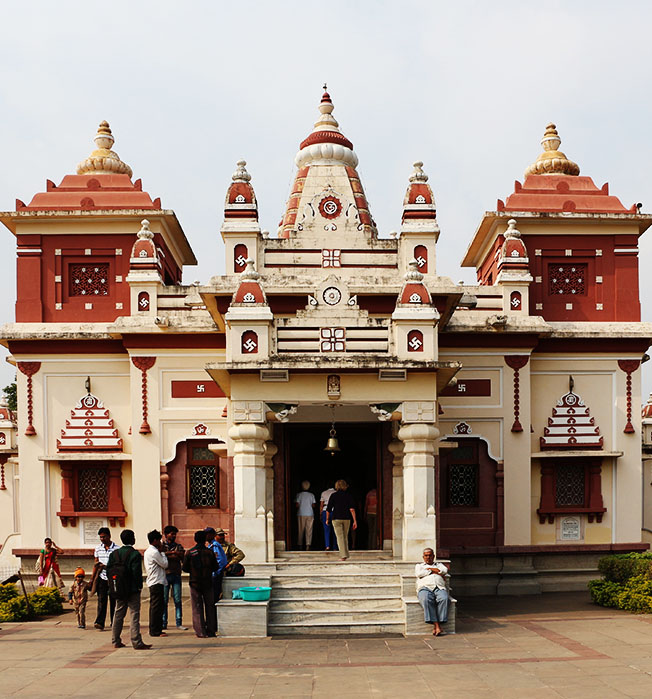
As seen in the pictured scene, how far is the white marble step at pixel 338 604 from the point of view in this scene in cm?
1377

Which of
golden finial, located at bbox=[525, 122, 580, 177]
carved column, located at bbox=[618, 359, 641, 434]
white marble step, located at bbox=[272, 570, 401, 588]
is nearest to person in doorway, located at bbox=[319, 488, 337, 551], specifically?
white marble step, located at bbox=[272, 570, 401, 588]

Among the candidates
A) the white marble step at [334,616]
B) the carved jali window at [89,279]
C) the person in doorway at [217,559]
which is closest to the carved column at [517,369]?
the white marble step at [334,616]

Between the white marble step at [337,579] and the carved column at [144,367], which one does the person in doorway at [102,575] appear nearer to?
the white marble step at [337,579]

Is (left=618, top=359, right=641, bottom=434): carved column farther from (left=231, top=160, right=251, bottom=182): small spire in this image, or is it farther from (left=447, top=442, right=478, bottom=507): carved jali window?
(left=231, top=160, right=251, bottom=182): small spire

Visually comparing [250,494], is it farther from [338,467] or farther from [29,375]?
[29,375]

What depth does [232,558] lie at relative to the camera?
13.9 m

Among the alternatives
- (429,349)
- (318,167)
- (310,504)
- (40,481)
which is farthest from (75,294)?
(429,349)

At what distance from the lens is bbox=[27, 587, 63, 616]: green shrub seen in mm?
15836

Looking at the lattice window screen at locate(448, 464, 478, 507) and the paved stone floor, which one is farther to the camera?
the lattice window screen at locate(448, 464, 478, 507)

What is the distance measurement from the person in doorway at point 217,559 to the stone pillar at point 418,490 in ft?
9.42

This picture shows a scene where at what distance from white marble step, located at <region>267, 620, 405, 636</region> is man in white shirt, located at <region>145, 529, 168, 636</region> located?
1638mm

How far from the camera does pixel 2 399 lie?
3048cm

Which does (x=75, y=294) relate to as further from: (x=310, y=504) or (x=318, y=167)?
(x=310, y=504)

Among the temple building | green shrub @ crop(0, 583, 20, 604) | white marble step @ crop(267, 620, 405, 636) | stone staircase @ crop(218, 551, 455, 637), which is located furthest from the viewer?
the temple building
